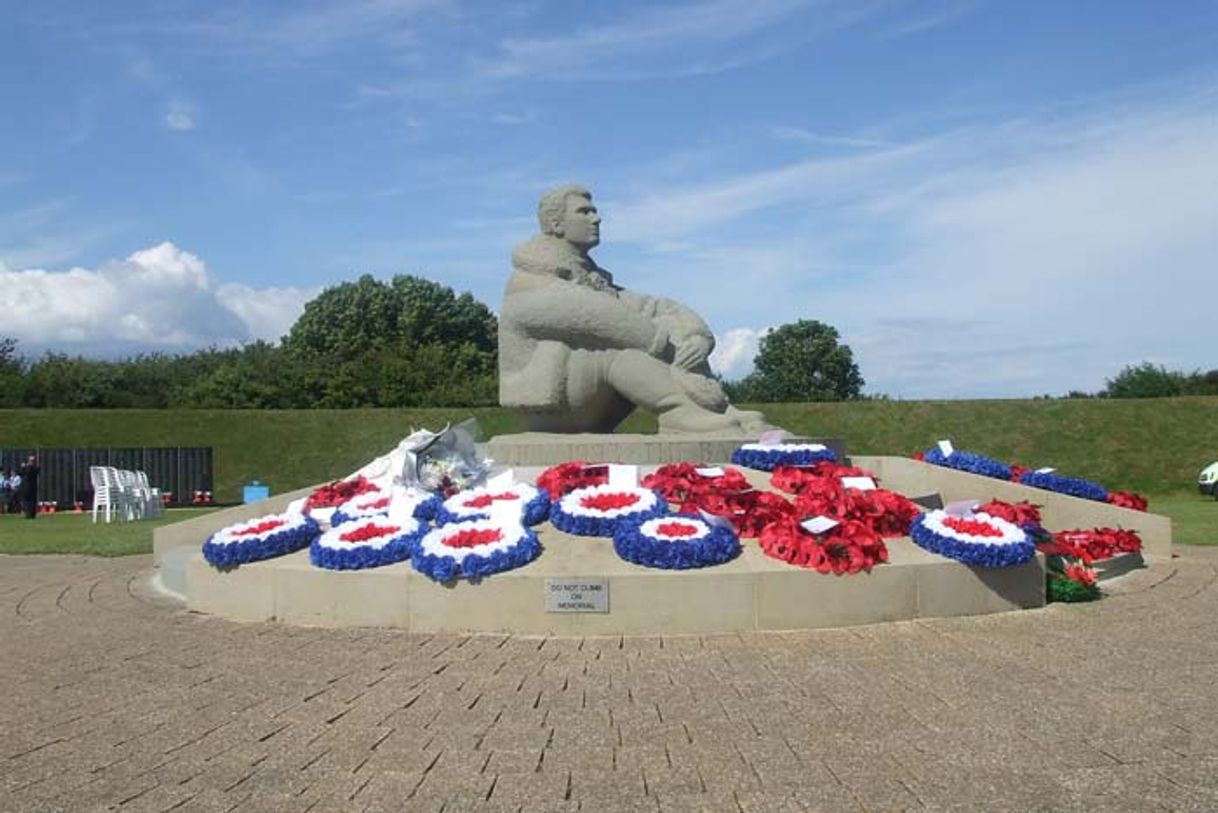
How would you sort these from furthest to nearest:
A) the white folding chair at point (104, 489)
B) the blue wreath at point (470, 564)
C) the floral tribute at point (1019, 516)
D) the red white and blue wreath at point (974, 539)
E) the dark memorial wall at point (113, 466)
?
the dark memorial wall at point (113, 466)
the white folding chair at point (104, 489)
the floral tribute at point (1019, 516)
the red white and blue wreath at point (974, 539)
the blue wreath at point (470, 564)

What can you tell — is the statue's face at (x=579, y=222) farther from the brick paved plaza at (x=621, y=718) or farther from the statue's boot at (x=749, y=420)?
the brick paved plaza at (x=621, y=718)

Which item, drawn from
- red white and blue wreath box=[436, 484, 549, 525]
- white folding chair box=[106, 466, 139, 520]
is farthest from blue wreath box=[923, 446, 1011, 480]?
white folding chair box=[106, 466, 139, 520]

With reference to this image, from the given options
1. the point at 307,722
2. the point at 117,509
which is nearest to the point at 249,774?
the point at 307,722

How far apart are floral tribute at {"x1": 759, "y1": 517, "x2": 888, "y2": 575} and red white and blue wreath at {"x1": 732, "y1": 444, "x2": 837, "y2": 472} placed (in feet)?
10.5

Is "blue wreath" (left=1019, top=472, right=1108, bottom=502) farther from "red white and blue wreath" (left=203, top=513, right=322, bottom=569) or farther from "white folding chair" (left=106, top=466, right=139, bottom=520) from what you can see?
"white folding chair" (left=106, top=466, right=139, bottom=520)

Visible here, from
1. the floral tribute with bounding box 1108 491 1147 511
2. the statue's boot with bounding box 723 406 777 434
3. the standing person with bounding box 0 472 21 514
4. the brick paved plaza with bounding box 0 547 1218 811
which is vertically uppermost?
the statue's boot with bounding box 723 406 777 434

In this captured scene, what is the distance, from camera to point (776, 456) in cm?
1151

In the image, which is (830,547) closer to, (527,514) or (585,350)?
(527,514)

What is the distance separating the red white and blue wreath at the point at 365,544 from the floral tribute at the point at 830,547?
288 centimetres

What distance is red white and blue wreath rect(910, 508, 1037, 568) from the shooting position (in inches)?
314

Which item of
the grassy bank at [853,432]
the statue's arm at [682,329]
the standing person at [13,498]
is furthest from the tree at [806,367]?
the statue's arm at [682,329]

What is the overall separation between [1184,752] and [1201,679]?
5.35 feet

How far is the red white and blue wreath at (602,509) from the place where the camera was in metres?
8.69

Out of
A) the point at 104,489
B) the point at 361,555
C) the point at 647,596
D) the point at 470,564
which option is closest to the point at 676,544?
the point at 647,596
